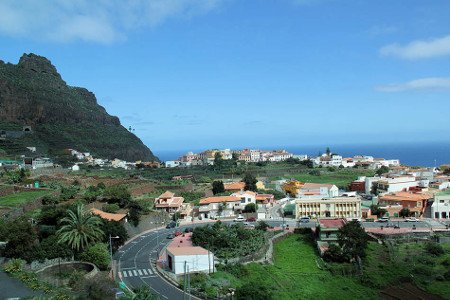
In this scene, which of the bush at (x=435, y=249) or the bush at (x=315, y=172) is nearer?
the bush at (x=435, y=249)

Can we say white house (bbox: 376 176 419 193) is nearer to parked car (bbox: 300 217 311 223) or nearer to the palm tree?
parked car (bbox: 300 217 311 223)

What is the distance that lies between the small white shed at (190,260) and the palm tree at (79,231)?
5.30 metres

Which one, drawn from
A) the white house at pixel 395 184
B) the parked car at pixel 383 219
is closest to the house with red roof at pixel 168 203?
the parked car at pixel 383 219

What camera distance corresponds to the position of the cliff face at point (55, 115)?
11838 cm

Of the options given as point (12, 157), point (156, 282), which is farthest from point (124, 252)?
point (12, 157)

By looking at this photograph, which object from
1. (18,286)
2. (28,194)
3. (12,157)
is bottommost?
(18,286)

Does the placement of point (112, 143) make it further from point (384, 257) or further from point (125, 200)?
point (384, 257)

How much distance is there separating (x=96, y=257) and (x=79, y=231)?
2.30 m

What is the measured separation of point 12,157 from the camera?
84375 millimetres

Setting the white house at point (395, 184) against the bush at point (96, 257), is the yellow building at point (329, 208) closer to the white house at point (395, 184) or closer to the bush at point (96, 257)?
the white house at point (395, 184)

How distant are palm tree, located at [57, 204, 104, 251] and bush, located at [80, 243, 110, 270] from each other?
0.68 metres

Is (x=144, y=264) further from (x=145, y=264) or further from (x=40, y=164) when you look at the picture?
(x=40, y=164)

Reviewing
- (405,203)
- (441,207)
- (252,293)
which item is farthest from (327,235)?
(441,207)

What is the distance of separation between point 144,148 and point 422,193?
4409 inches
